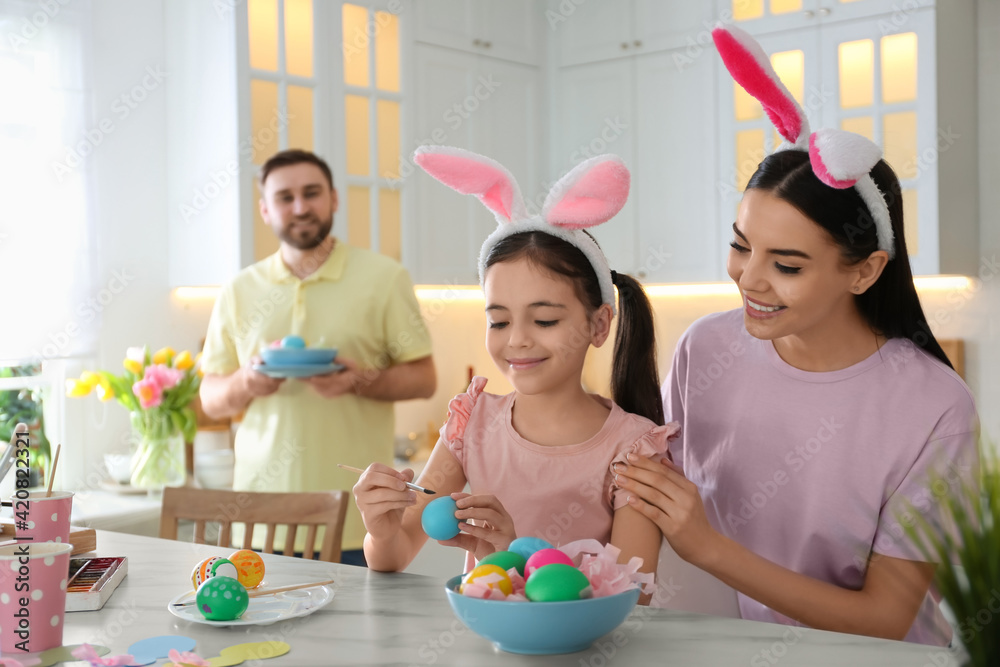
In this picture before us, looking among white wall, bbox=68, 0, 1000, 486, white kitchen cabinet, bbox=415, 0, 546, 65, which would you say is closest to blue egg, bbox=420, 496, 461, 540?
white wall, bbox=68, 0, 1000, 486

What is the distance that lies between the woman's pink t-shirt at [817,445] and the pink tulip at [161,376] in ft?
5.93

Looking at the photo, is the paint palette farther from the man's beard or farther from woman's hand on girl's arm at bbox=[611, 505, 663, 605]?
the man's beard

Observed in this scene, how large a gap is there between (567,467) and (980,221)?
2430mm

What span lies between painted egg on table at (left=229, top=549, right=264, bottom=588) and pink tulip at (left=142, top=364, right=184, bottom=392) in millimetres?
1711

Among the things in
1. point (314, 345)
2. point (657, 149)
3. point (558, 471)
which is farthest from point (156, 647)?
point (657, 149)

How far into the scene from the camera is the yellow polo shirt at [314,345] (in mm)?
2469

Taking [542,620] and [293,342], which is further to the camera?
[293,342]

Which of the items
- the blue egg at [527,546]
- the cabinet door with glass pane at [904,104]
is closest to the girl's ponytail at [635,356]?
the blue egg at [527,546]

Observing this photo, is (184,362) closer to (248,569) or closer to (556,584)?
(248,569)

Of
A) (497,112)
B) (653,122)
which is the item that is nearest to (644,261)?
(653,122)

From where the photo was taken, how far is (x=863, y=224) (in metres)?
1.31

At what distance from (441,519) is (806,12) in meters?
2.66

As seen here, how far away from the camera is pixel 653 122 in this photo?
3621 mm

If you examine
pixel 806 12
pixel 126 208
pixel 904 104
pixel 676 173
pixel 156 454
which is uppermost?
pixel 806 12
